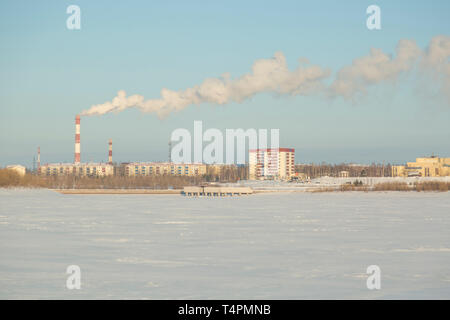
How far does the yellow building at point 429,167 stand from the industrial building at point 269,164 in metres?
22.5

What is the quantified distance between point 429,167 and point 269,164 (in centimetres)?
2944

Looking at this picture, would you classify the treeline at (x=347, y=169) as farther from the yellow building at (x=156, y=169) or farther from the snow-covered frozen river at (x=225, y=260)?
the snow-covered frozen river at (x=225, y=260)

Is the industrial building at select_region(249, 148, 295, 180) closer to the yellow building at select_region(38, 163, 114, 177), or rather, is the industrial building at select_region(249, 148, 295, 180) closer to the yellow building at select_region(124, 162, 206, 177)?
the yellow building at select_region(124, 162, 206, 177)

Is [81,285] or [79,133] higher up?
[79,133]

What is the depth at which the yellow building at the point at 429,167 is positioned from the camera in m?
103

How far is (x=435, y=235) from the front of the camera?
15.5 metres

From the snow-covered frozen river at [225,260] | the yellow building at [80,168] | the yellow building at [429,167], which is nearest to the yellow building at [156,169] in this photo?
the yellow building at [80,168]

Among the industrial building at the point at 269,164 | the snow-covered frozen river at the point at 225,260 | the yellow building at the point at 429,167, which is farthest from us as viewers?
the industrial building at the point at 269,164

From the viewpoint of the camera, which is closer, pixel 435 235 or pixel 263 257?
pixel 263 257

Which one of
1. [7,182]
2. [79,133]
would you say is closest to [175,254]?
[7,182]

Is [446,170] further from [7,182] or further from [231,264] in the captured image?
[231,264]
